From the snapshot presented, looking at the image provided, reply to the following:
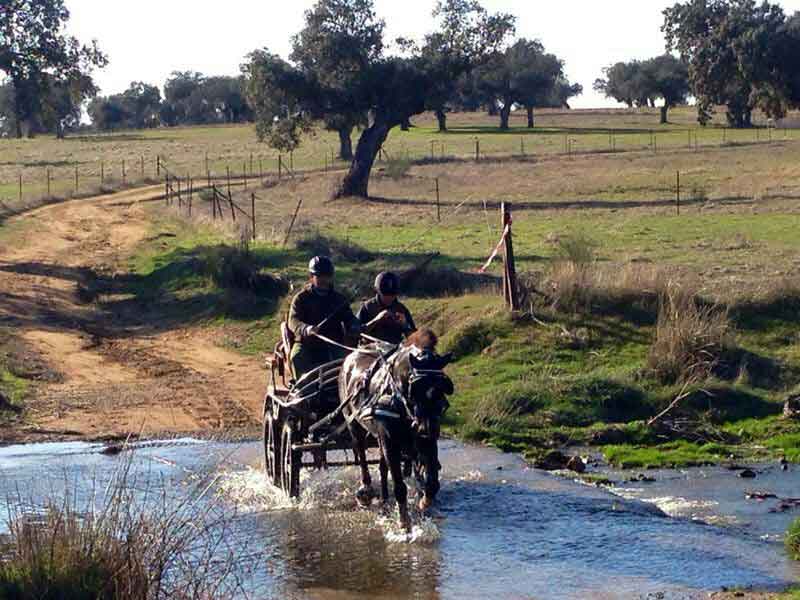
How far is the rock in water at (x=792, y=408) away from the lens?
15500 mm

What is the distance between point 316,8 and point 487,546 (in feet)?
151

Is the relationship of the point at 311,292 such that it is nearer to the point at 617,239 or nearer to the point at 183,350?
the point at 183,350

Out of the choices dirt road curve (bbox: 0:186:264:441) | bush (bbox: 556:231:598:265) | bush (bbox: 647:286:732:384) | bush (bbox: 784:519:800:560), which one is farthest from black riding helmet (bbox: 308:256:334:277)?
bush (bbox: 556:231:598:265)

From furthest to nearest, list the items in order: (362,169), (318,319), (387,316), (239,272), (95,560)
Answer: (362,169), (239,272), (318,319), (387,316), (95,560)

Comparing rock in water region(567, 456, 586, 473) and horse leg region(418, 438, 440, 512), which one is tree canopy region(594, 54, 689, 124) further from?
horse leg region(418, 438, 440, 512)

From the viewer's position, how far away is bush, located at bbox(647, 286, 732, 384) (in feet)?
54.6

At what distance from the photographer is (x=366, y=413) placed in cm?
1048

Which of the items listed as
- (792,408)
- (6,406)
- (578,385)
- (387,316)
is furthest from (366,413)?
(6,406)

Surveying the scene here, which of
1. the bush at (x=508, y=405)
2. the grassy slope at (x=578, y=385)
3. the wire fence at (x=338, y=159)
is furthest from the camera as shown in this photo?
the wire fence at (x=338, y=159)

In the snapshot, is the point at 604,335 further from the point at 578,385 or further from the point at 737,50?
the point at 737,50

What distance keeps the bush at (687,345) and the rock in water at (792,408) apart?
44.2 inches

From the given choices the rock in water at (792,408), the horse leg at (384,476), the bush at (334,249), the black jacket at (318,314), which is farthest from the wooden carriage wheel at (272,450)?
the bush at (334,249)

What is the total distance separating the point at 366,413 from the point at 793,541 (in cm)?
344

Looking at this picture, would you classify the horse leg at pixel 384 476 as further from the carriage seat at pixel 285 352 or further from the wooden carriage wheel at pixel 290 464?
the carriage seat at pixel 285 352
